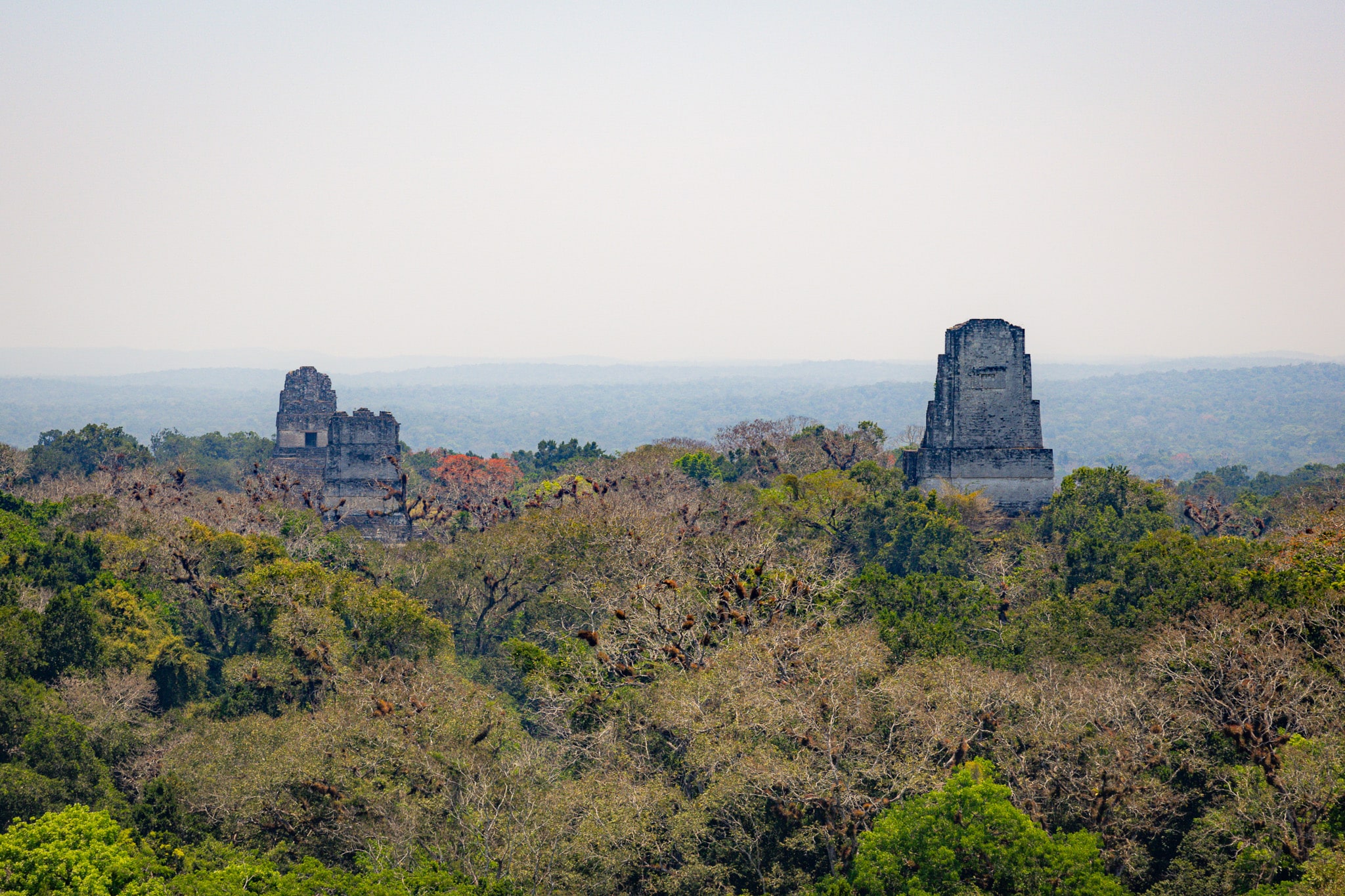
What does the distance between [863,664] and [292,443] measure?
3575 cm

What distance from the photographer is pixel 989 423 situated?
1153 inches

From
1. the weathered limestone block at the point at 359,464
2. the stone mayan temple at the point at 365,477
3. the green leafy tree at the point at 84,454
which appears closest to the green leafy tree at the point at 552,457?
the stone mayan temple at the point at 365,477

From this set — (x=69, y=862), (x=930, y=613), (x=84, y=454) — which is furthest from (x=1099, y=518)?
(x=84, y=454)

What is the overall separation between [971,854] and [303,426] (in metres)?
38.8

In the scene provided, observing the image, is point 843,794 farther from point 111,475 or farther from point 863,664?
point 111,475

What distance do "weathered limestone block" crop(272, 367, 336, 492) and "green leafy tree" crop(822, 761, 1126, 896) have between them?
3695 cm

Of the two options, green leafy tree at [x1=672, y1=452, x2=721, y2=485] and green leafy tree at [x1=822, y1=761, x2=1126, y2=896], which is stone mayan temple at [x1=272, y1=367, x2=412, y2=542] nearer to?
green leafy tree at [x1=672, y1=452, x2=721, y2=485]

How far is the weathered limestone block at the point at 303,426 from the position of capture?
46.7 m

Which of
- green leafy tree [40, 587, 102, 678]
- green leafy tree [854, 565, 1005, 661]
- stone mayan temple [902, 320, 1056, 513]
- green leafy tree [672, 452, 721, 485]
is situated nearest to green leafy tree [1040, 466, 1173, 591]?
stone mayan temple [902, 320, 1056, 513]

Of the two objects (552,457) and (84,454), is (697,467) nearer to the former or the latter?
(552,457)

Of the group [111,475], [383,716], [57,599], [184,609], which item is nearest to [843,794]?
[383,716]

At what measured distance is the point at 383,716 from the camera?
17.6 m

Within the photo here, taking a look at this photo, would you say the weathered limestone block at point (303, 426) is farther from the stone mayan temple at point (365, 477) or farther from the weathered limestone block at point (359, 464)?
the weathered limestone block at point (359, 464)

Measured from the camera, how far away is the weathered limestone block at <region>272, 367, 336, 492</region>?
4672cm
